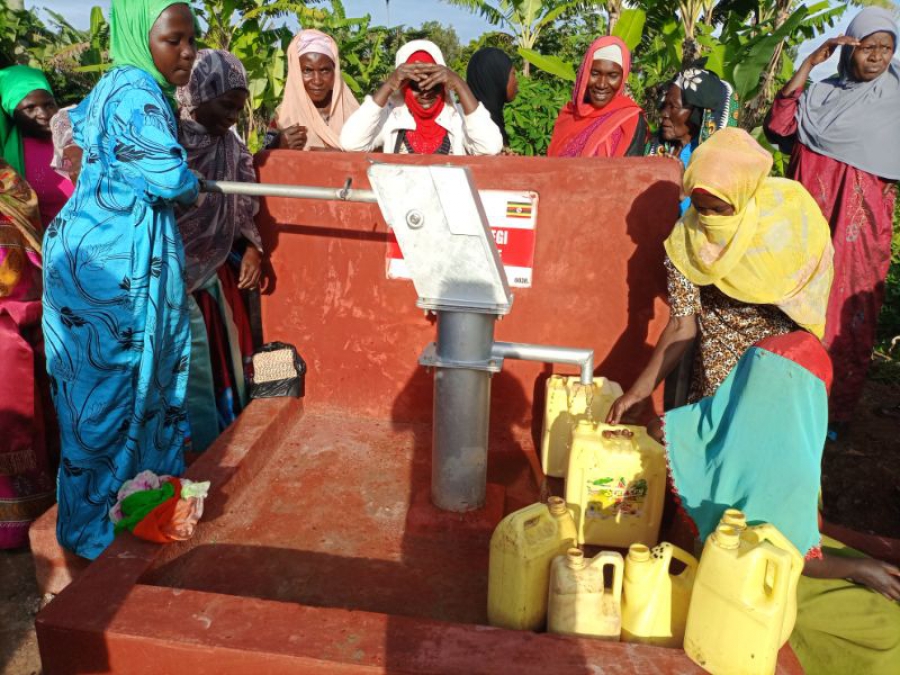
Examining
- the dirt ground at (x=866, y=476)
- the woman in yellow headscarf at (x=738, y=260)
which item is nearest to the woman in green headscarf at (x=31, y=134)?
the woman in yellow headscarf at (x=738, y=260)

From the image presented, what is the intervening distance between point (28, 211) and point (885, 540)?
3.79m

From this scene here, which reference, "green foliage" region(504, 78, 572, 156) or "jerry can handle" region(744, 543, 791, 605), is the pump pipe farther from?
"green foliage" region(504, 78, 572, 156)

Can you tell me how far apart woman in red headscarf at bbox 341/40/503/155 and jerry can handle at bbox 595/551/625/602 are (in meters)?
2.45

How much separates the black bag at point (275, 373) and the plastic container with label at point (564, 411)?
1.25 metres

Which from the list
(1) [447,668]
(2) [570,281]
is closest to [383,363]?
(2) [570,281]

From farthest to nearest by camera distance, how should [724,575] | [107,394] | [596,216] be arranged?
1. [596,216]
2. [107,394]
3. [724,575]

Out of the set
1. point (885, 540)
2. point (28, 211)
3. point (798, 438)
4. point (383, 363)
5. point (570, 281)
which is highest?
point (28, 211)

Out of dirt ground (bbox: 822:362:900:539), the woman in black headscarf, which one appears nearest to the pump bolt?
the woman in black headscarf

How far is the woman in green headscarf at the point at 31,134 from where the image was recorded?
3773 mm

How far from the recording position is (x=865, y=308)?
13.1 feet

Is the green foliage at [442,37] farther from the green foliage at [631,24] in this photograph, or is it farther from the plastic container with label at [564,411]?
the plastic container with label at [564,411]

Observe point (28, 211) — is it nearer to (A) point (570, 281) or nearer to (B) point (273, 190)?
(B) point (273, 190)

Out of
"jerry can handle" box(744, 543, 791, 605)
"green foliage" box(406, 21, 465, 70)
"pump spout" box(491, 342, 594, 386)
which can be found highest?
"green foliage" box(406, 21, 465, 70)

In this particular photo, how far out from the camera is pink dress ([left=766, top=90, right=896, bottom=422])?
12.8 feet
